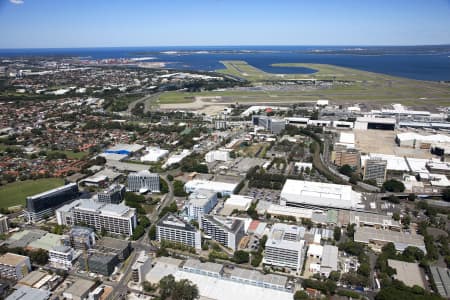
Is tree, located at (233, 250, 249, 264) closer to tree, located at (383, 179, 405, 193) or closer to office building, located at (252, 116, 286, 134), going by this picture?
tree, located at (383, 179, 405, 193)

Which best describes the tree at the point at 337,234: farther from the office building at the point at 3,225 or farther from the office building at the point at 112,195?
the office building at the point at 3,225

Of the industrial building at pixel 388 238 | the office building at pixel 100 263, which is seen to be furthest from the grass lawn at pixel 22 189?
the industrial building at pixel 388 238

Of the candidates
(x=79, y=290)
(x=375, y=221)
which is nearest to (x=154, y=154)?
(x=79, y=290)

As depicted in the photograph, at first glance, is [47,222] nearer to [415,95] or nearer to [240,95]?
[240,95]

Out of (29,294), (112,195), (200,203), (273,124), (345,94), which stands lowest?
(29,294)

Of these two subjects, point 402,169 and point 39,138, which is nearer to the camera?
point 402,169

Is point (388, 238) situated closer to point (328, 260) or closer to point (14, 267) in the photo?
point (328, 260)

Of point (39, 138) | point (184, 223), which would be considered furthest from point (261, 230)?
point (39, 138)
